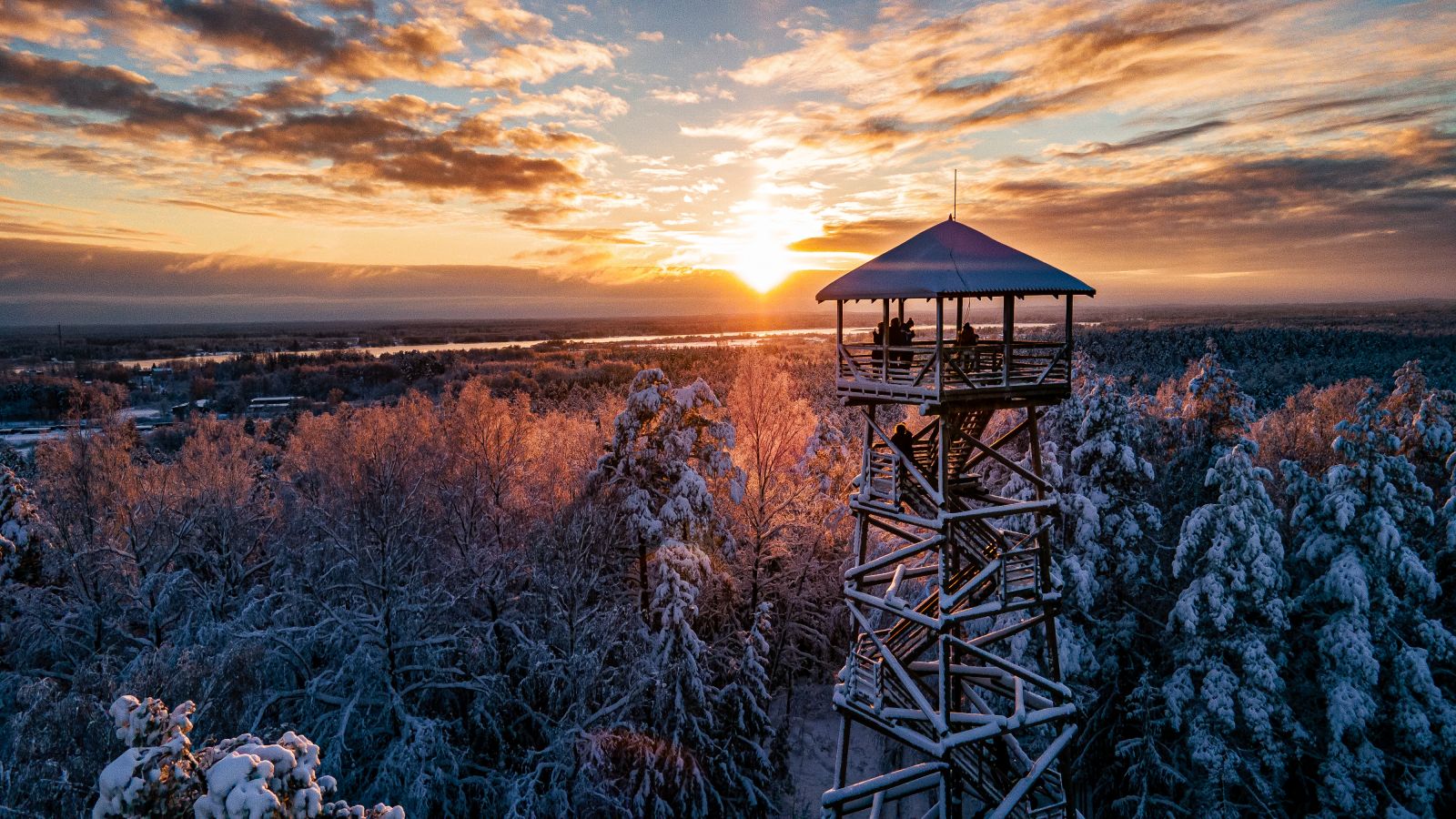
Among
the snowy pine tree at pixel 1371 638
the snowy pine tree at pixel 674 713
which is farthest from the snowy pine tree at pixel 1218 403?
the snowy pine tree at pixel 674 713

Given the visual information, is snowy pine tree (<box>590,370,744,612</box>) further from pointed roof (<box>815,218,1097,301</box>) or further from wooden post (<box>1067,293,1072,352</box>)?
wooden post (<box>1067,293,1072,352</box>)

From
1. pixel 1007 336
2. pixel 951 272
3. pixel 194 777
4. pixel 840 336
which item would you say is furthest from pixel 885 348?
pixel 194 777

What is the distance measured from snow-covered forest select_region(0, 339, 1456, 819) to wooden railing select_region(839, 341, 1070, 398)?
751cm

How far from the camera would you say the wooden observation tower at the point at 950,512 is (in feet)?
36.9

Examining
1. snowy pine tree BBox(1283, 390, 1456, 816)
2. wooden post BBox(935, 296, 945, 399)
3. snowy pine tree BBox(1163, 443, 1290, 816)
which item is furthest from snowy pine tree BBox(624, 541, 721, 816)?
snowy pine tree BBox(1283, 390, 1456, 816)

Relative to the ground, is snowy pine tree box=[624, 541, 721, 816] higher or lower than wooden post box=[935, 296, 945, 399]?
lower

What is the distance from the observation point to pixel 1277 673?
17500 millimetres

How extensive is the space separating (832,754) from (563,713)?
9038 mm

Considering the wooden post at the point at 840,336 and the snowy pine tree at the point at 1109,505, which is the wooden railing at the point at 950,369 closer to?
the wooden post at the point at 840,336

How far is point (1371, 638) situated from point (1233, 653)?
321cm

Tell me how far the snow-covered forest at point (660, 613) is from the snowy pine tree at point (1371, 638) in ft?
0.24

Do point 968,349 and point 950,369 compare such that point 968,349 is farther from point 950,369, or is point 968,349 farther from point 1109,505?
point 1109,505

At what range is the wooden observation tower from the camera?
36.9 feet

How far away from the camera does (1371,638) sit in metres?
17.0
